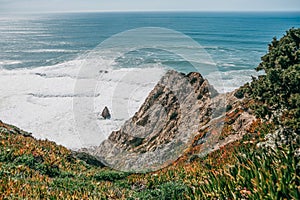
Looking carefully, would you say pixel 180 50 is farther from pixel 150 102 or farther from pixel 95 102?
pixel 150 102

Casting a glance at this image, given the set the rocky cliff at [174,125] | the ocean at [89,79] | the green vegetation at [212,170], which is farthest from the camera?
the ocean at [89,79]

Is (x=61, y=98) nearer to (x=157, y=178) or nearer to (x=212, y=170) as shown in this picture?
(x=157, y=178)

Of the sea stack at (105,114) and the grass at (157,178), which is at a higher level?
the grass at (157,178)

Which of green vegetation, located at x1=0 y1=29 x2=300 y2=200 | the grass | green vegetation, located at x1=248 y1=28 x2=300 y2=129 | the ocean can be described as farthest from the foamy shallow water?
green vegetation, located at x1=248 y1=28 x2=300 y2=129

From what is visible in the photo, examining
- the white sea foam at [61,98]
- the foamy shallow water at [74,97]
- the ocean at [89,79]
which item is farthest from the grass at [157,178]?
the ocean at [89,79]

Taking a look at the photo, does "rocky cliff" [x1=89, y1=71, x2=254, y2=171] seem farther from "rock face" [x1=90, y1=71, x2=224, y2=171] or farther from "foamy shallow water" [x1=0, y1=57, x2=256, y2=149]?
"foamy shallow water" [x1=0, y1=57, x2=256, y2=149]

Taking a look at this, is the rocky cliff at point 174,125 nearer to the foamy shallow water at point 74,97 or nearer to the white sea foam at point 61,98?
the foamy shallow water at point 74,97

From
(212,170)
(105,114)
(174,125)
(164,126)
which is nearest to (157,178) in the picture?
(212,170)

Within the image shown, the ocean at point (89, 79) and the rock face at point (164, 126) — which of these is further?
the ocean at point (89, 79)
